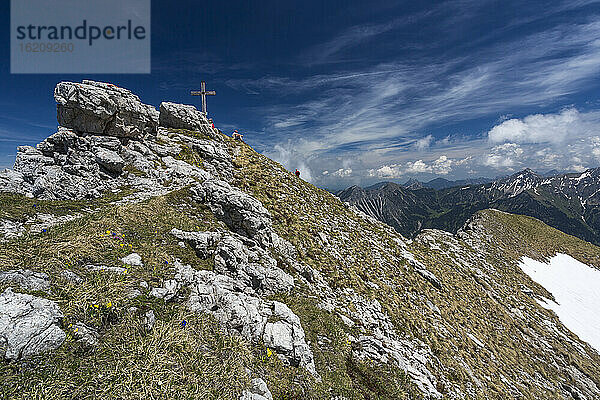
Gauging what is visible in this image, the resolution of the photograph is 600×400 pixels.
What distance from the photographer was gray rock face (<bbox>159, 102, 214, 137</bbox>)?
3709 cm

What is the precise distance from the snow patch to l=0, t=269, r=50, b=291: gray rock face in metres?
65.9

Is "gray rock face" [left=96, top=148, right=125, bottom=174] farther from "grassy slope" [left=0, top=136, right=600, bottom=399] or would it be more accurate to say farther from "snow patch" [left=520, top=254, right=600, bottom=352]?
"snow patch" [left=520, top=254, right=600, bottom=352]

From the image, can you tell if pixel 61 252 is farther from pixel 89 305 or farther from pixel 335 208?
pixel 335 208

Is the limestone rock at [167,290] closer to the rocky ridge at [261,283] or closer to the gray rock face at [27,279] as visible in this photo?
the rocky ridge at [261,283]

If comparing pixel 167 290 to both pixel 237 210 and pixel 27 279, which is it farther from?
pixel 237 210

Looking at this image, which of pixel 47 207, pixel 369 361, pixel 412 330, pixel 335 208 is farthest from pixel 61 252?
pixel 335 208

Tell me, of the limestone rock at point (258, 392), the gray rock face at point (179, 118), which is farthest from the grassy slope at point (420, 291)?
the limestone rock at point (258, 392)

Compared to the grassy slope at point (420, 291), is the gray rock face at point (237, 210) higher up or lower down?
higher up

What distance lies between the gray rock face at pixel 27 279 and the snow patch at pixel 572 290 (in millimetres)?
65905

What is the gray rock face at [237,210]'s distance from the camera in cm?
1855

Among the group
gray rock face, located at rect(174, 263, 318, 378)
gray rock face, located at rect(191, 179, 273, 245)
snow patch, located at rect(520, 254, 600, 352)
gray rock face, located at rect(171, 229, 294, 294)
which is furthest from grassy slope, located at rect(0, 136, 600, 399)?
snow patch, located at rect(520, 254, 600, 352)

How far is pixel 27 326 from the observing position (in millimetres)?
6766

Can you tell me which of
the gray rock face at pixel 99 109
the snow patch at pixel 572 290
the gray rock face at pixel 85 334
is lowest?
the snow patch at pixel 572 290

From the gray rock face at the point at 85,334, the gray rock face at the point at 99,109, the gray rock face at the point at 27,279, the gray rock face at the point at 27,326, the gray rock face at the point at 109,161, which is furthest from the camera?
the gray rock face at the point at 99,109
